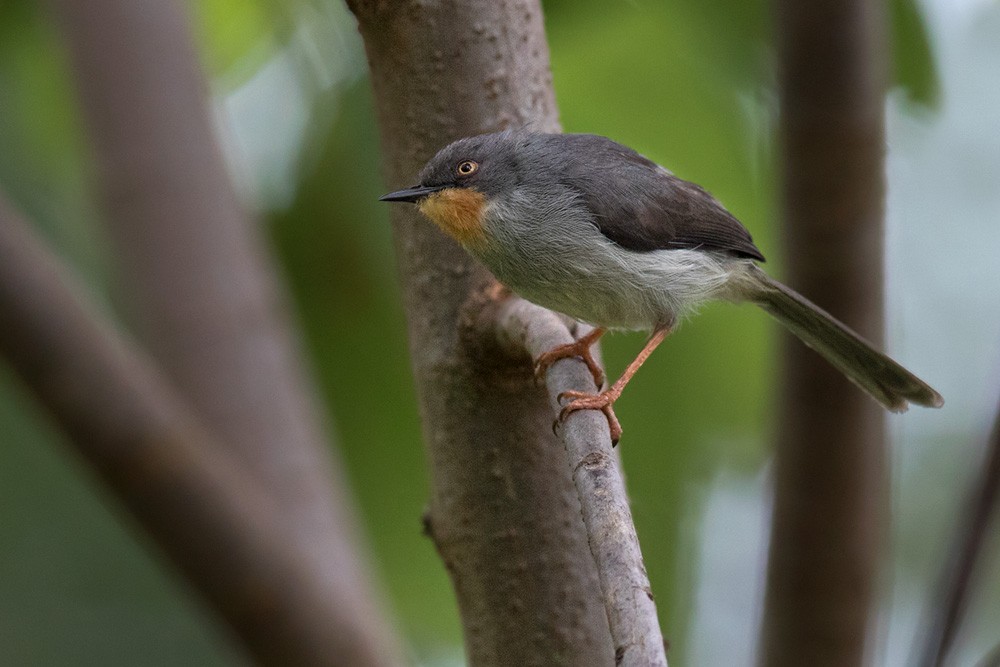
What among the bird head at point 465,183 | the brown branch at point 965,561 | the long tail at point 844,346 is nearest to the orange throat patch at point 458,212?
the bird head at point 465,183

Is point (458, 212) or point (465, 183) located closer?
point (458, 212)

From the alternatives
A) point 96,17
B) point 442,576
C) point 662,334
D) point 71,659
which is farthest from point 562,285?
point 71,659

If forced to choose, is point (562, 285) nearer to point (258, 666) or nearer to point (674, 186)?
point (674, 186)

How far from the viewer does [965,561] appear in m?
1.54

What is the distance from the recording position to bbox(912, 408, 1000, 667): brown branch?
1.51 metres

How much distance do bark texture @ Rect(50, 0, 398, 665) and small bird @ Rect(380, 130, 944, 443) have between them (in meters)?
0.78

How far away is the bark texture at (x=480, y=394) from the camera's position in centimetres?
257

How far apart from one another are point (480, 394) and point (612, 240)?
3.45 feet

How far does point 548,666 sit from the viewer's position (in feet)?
8.30

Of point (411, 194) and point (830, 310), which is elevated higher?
point (411, 194)

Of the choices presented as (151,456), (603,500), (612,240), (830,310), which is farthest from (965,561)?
(612,240)

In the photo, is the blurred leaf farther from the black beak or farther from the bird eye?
the black beak

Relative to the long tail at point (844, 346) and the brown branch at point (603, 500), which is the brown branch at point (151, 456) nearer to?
the brown branch at point (603, 500)

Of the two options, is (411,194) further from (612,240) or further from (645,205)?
(645,205)
